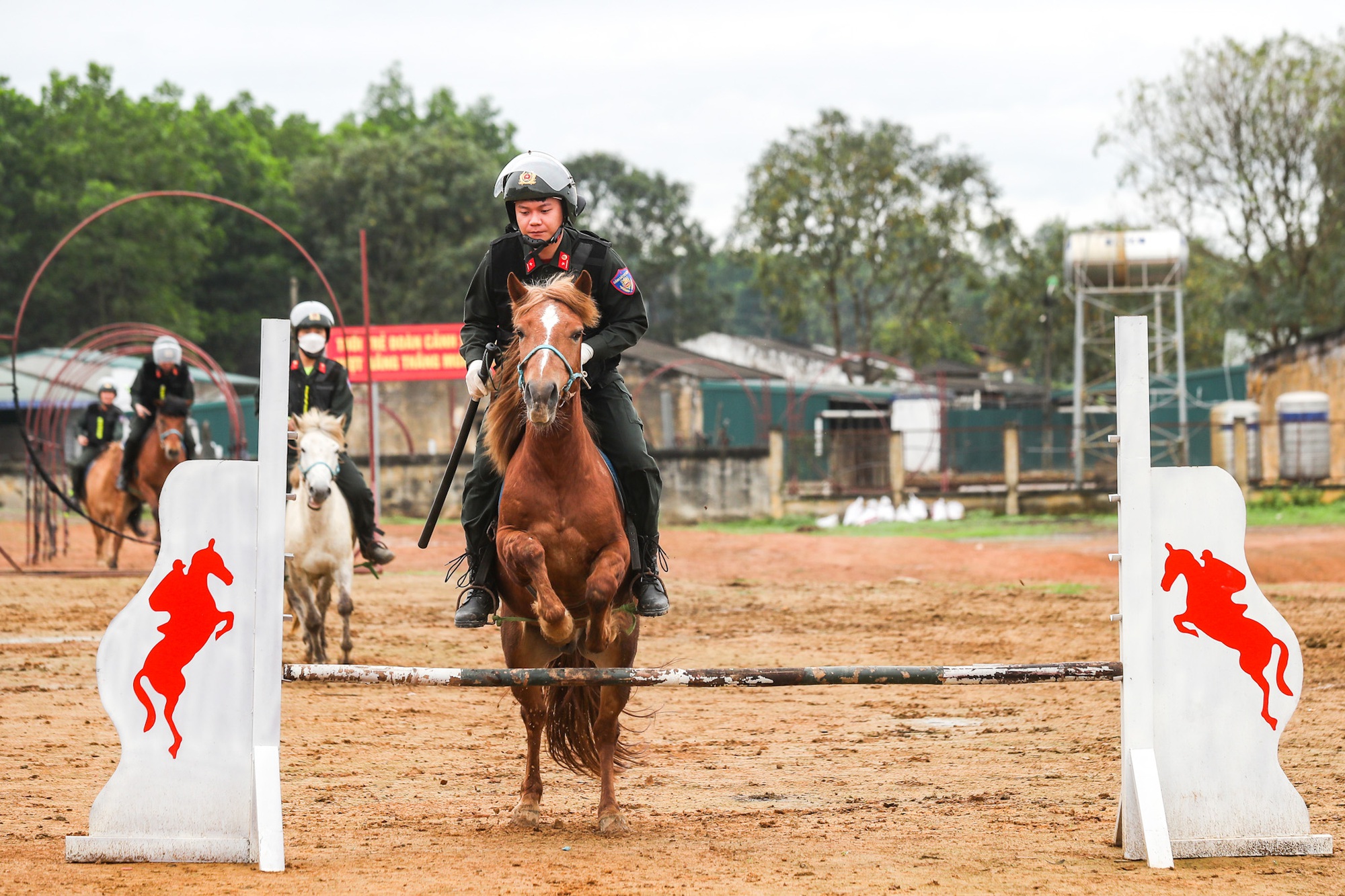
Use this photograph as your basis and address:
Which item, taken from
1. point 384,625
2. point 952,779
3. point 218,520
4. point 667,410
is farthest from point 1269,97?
point 218,520

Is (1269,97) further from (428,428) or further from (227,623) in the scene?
(227,623)

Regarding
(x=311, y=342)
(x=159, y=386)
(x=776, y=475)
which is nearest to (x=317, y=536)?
(x=311, y=342)

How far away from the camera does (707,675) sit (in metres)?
4.68

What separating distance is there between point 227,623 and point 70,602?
9857 millimetres

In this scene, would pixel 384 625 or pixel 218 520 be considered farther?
pixel 384 625

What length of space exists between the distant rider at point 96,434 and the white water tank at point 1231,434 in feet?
63.9

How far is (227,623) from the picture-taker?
4602 millimetres

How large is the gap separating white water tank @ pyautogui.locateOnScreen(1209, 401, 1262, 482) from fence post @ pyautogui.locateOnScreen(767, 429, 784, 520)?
8433 millimetres

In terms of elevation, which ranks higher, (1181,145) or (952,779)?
(1181,145)

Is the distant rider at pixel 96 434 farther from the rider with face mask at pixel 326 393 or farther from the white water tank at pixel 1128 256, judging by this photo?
the white water tank at pixel 1128 256

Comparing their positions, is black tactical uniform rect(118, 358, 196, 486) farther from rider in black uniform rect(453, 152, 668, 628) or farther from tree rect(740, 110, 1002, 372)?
tree rect(740, 110, 1002, 372)

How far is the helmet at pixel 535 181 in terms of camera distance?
5402mm

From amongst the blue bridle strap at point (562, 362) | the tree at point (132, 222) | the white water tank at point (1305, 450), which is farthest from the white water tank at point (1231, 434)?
the tree at point (132, 222)

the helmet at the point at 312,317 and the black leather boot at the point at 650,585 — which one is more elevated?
the helmet at the point at 312,317
